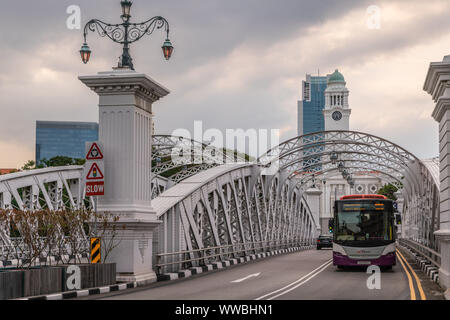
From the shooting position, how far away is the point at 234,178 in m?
32.2

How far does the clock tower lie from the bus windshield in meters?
140

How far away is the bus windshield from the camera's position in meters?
27.2

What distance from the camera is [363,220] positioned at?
90.5ft

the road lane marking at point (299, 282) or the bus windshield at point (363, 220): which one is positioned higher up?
the bus windshield at point (363, 220)

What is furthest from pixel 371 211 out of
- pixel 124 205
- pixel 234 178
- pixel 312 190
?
pixel 312 190

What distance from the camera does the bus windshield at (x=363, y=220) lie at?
27.2 m

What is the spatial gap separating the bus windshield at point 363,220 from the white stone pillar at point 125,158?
9.92m

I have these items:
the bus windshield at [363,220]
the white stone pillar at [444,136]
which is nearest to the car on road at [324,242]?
the bus windshield at [363,220]

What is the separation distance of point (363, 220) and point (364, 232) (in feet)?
1.80

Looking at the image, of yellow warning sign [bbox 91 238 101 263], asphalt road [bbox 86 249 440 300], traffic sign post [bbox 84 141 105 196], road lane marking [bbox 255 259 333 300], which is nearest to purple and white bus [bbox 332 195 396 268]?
asphalt road [bbox 86 249 440 300]

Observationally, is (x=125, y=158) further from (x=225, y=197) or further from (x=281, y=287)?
(x=225, y=197)

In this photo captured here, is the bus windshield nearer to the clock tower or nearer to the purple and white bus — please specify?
the purple and white bus

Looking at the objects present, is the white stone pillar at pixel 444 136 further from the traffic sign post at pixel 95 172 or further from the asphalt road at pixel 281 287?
the traffic sign post at pixel 95 172

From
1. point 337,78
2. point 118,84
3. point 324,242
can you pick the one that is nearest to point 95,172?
point 118,84
